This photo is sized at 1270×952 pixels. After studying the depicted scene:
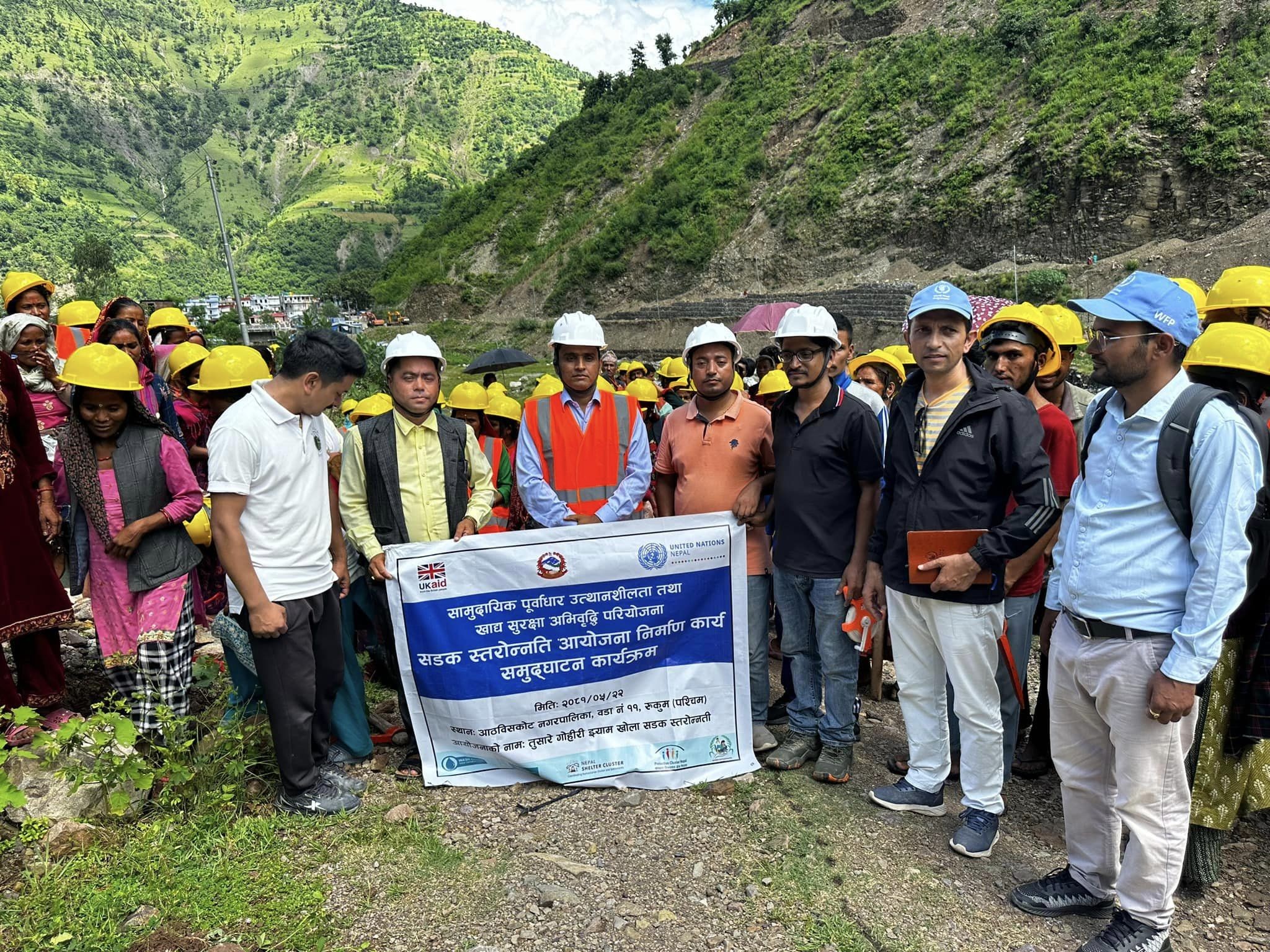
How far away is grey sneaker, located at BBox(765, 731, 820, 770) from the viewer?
146 inches

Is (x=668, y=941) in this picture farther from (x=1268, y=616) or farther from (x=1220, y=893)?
(x=1268, y=616)

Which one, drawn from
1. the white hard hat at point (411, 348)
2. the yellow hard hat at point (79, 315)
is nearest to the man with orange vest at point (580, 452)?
the white hard hat at point (411, 348)

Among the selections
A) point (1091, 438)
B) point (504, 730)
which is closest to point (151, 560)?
point (504, 730)

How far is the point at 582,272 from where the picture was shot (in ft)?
136

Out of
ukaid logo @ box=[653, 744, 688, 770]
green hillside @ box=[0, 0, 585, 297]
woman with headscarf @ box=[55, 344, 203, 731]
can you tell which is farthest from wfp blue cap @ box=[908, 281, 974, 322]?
green hillside @ box=[0, 0, 585, 297]

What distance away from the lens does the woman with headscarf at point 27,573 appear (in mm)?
3494

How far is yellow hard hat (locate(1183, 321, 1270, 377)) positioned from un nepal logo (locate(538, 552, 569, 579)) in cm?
268

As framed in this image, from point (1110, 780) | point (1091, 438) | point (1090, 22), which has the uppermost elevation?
point (1090, 22)

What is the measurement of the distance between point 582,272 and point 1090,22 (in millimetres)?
25013

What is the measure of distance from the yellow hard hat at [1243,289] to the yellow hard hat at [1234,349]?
1044 millimetres

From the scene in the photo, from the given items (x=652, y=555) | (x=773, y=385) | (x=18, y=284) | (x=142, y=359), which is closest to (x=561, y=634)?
(x=652, y=555)

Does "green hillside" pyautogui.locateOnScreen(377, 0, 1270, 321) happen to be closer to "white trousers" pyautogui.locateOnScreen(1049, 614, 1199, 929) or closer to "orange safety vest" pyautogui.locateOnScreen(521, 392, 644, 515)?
"orange safety vest" pyautogui.locateOnScreen(521, 392, 644, 515)

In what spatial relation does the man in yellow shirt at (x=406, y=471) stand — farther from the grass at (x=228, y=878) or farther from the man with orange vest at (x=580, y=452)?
the grass at (x=228, y=878)

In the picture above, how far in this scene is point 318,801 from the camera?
10.9 ft
